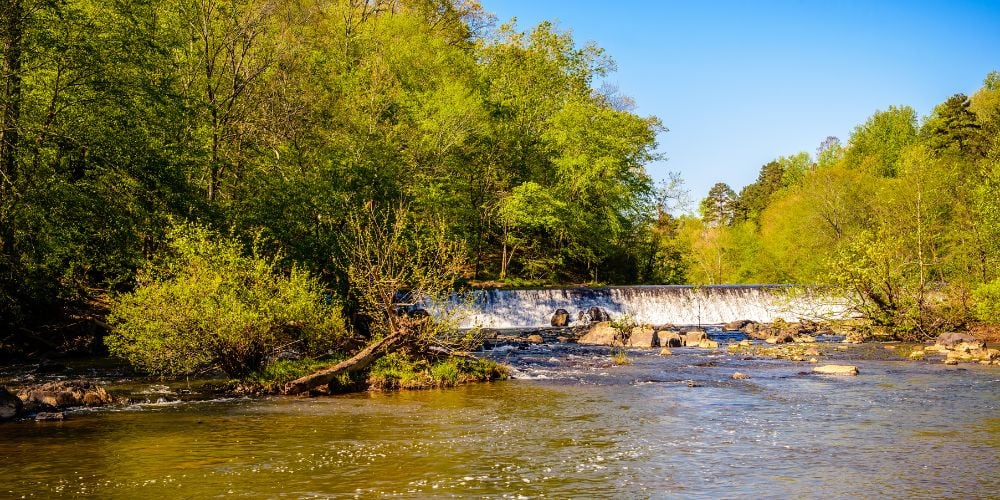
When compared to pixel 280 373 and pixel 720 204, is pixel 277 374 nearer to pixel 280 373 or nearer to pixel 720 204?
pixel 280 373

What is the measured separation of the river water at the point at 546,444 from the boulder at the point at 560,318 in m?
24.2

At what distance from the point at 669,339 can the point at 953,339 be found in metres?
11.9

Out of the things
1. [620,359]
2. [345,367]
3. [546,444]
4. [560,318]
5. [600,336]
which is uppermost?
[560,318]

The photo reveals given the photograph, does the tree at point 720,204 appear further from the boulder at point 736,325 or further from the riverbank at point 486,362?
the riverbank at point 486,362

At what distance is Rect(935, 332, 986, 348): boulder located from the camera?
103 feet

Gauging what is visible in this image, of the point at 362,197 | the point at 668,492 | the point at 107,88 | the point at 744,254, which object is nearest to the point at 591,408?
the point at 668,492

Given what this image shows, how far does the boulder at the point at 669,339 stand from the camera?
119 feet

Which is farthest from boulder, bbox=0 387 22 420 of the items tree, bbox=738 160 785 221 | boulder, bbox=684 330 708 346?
tree, bbox=738 160 785 221

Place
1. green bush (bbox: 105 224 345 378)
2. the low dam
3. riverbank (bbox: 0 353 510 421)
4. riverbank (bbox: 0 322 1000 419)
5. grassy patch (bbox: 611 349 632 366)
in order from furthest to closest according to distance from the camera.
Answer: the low dam → grassy patch (bbox: 611 349 632 366) → riverbank (bbox: 0 322 1000 419) → green bush (bbox: 105 224 345 378) → riverbank (bbox: 0 353 510 421)

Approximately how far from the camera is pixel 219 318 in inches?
824

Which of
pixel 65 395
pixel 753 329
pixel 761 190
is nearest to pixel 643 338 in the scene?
pixel 753 329

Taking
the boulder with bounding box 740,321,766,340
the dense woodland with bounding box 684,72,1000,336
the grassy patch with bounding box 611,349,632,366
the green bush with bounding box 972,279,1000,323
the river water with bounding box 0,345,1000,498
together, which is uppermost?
the dense woodland with bounding box 684,72,1000,336

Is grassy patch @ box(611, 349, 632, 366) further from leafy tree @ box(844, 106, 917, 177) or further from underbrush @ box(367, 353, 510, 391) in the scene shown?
leafy tree @ box(844, 106, 917, 177)

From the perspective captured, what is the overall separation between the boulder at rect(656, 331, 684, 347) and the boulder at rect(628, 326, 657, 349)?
1.44ft
